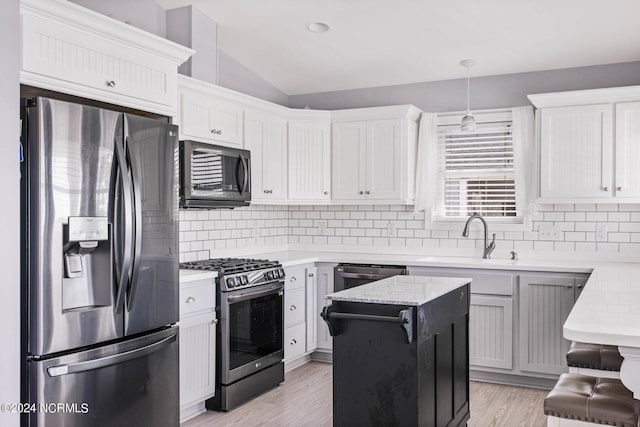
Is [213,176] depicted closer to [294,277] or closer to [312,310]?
[294,277]

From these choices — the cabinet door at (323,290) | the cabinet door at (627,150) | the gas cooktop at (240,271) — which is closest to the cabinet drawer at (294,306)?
the cabinet door at (323,290)

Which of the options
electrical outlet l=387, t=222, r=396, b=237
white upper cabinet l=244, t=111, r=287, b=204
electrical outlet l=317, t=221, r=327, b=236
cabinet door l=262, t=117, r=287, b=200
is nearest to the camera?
white upper cabinet l=244, t=111, r=287, b=204

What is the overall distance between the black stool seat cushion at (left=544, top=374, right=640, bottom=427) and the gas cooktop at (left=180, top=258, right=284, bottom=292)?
209 cm

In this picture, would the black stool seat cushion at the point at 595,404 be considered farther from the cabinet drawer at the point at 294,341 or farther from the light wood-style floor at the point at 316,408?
the cabinet drawer at the point at 294,341

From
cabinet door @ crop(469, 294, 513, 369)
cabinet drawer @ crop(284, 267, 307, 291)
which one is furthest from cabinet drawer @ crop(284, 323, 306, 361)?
cabinet door @ crop(469, 294, 513, 369)

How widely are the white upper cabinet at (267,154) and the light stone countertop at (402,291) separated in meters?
1.74

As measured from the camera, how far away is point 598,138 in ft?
14.0

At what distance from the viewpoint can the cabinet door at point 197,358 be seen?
135 inches

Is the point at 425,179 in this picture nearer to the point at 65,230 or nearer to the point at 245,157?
the point at 245,157

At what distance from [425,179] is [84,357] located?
130 inches

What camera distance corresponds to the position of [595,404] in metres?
2.11

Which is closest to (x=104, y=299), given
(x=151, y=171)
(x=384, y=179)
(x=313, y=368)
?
(x=151, y=171)

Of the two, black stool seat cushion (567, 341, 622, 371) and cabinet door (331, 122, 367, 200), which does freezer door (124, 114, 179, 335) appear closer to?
black stool seat cushion (567, 341, 622, 371)

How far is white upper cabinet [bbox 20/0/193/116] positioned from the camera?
2.56 metres
